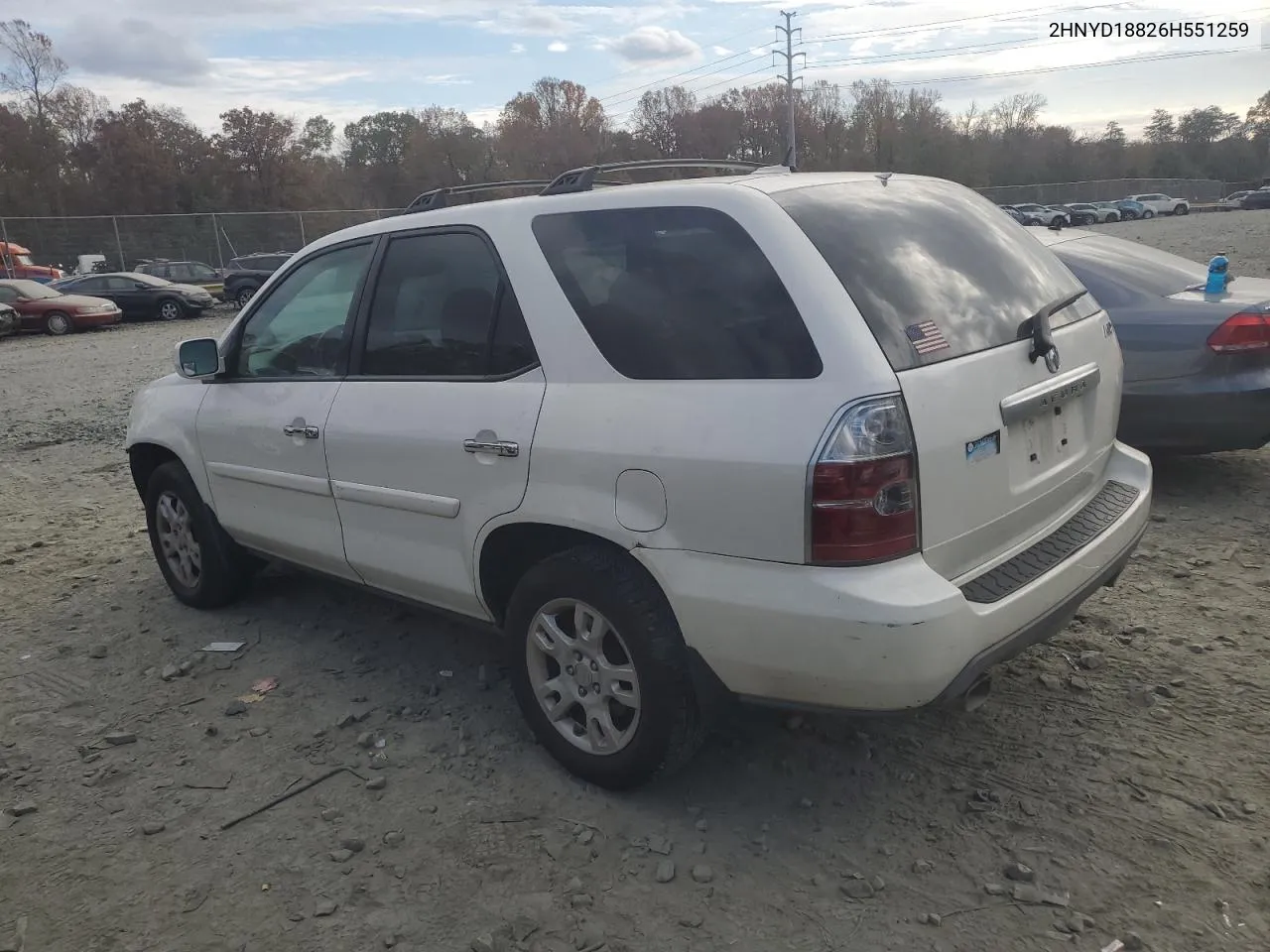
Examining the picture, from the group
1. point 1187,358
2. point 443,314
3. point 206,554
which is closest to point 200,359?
point 206,554

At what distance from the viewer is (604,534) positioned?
273 centimetres

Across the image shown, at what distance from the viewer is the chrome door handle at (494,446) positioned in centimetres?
296

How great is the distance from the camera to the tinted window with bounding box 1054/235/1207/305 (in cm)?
546

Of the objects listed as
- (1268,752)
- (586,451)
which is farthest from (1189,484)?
(586,451)

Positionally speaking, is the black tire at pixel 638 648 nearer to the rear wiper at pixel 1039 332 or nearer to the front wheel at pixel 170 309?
the rear wiper at pixel 1039 332

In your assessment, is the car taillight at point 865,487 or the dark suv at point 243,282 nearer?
the car taillight at point 865,487

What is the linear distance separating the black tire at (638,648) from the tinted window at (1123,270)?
3.82 m

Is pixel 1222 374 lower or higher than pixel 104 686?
higher

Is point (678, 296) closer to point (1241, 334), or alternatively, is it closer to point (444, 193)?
point (444, 193)

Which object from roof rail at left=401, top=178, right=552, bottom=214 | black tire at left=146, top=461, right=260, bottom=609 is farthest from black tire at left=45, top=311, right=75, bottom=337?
roof rail at left=401, top=178, right=552, bottom=214

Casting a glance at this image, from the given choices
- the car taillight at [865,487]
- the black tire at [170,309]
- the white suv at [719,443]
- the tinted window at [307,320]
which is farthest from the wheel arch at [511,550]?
the black tire at [170,309]

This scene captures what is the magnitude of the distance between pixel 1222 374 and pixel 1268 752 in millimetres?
2714

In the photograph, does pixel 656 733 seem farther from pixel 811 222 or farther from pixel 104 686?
pixel 104 686

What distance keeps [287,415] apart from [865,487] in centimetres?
252
